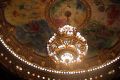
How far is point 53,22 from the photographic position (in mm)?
12703

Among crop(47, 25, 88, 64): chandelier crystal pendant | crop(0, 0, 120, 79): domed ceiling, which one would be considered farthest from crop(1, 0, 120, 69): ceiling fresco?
crop(47, 25, 88, 64): chandelier crystal pendant

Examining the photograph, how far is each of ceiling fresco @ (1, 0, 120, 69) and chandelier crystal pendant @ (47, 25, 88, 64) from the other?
1.83 meters

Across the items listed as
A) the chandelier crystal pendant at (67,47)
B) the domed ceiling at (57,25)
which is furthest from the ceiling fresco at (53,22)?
the chandelier crystal pendant at (67,47)

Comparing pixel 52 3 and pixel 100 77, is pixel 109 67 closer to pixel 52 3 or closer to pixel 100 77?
pixel 100 77

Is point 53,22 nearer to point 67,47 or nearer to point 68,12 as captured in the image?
point 68,12

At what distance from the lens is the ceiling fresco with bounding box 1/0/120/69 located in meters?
12.2

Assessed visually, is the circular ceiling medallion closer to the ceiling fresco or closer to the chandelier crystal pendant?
the ceiling fresco

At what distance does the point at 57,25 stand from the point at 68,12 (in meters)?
0.59

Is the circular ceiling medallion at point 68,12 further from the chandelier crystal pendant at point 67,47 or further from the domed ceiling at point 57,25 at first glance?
the chandelier crystal pendant at point 67,47

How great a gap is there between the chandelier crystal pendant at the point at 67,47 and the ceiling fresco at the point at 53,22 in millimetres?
1835

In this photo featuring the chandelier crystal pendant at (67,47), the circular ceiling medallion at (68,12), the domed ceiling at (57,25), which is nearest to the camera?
the chandelier crystal pendant at (67,47)

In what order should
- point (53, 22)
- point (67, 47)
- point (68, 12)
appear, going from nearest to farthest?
point (67, 47), point (68, 12), point (53, 22)

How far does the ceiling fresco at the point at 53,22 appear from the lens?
40.2 feet

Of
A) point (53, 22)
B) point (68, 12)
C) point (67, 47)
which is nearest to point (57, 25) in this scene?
point (53, 22)
